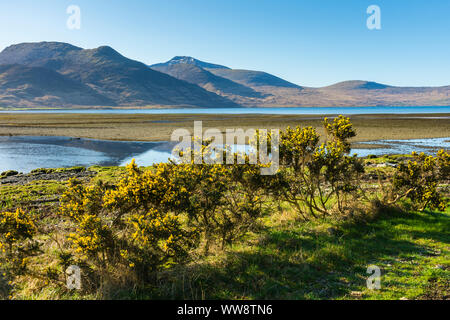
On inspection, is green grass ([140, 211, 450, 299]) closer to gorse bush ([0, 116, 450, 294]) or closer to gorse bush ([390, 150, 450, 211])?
gorse bush ([0, 116, 450, 294])

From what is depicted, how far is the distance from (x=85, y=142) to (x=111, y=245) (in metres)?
49.4

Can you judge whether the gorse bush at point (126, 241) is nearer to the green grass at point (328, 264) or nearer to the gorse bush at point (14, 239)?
the green grass at point (328, 264)

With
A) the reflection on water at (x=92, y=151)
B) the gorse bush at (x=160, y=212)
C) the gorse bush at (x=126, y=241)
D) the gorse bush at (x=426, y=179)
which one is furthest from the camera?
the reflection on water at (x=92, y=151)

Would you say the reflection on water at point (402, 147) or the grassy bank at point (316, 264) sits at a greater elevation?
the reflection on water at point (402, 147)

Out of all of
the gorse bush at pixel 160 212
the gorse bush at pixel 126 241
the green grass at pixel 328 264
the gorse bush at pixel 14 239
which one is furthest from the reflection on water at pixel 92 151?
the green grass at pixel 328 264

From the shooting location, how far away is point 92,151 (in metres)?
43.1

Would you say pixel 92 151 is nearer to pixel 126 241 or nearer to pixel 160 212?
pixel 126 241

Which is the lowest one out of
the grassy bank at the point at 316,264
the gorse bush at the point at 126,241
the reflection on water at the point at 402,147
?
the grassy bank at the point at 316,264

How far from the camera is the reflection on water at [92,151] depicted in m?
34.6

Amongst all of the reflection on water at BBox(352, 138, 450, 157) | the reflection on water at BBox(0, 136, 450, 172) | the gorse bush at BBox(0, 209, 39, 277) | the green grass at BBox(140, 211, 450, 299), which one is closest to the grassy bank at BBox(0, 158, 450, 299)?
the green grass at BBox(140, 211, 450, 299)

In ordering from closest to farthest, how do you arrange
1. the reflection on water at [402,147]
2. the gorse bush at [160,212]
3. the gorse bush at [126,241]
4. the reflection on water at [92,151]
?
the gorse bush at [126,241]
the gorse bush at [160,212]
the reflection on water at [92,151]
the reflection on water at [402,147]

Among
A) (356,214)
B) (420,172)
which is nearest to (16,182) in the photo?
(356,214)

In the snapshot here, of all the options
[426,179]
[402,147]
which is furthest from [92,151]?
[402,147]

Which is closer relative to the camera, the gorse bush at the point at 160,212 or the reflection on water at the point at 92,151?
A: the gorse bush at the point at 160,212
